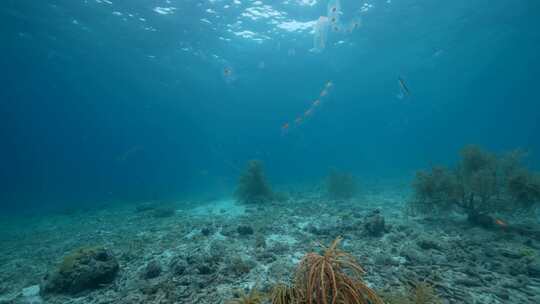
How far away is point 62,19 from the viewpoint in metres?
23.3

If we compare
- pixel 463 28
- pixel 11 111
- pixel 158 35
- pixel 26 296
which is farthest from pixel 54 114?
pixel 463 28

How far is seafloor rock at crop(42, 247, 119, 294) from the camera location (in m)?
5.57

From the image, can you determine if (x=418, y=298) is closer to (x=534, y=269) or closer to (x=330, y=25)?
(x=534, y=269)

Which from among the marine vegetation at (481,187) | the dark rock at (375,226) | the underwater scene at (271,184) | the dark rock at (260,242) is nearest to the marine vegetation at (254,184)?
the underwater scene at (271,184)

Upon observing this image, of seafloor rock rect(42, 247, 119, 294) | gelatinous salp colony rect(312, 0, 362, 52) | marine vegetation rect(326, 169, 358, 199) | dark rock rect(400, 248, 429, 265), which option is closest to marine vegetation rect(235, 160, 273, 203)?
marine vegetation rect(326, 169, 358, 199)

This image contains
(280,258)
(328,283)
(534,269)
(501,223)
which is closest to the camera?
(328,283)

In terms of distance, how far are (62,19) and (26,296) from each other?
30.3 meters

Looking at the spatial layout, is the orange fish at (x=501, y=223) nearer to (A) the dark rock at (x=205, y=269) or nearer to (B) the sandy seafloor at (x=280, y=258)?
(B) the sandy seafloor at (x=280, y=258)

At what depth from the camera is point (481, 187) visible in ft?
28.5

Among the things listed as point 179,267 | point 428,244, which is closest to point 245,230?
point 179,267

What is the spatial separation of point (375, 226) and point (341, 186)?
11421 mm

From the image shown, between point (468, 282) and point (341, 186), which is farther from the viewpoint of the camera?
point (341, 186)

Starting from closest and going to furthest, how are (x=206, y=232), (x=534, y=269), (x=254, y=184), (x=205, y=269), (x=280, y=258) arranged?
1. (x=534, y=269)
2. (x=205, y=269)
3. (x=280, y=258)
4. (x=206, y=232)
5. (x=254, y=184)

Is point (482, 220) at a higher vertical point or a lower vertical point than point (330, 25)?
lower
